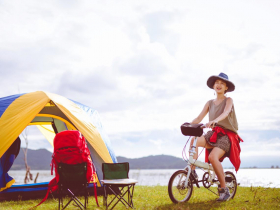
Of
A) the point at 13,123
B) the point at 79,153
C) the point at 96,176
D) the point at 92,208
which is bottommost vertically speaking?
the point at 92,208

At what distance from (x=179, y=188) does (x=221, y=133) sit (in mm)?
1183

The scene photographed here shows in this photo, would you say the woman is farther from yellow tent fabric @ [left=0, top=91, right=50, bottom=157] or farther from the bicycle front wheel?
yellow tent fabric @ [left=0, top=91, right=50, bottom=157]

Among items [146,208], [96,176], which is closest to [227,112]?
[146,208]

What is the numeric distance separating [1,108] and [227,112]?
438 cm

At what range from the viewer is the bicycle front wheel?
4691mm

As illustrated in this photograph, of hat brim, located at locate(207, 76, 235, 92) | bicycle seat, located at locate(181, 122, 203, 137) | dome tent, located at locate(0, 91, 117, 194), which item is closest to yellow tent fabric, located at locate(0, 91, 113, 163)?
dome tent, located at locate(0, 91, 117, 194)

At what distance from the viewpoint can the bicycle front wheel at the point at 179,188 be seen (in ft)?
15.4

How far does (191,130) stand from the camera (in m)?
4.89

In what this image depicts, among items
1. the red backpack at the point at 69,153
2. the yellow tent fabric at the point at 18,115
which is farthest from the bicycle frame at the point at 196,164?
the yellow tent fabric at the point at 18,115

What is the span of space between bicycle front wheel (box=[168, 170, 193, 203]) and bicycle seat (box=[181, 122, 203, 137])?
0.60 metres

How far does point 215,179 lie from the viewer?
5184mm

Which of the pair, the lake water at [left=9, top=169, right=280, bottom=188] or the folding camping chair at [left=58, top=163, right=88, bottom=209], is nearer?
the folding camping chair at [left=58, top=163, right=88, bottom=209]

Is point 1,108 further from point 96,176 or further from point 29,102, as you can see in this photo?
point 96,176

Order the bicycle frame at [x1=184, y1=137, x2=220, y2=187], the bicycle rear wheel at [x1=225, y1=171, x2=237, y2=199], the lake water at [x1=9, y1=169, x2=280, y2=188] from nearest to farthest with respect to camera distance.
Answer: the bicycle frame at [x1=184, y1=137, x2=220, y2=187]
the bicycle rear wheel at [x1=225, y1=171, x2=237, y2=199]
the lake water at [x1=9, y1=169, x2=280, y2=188]
